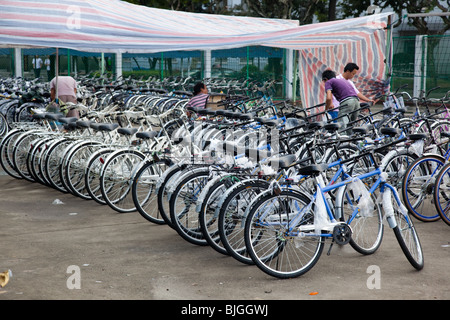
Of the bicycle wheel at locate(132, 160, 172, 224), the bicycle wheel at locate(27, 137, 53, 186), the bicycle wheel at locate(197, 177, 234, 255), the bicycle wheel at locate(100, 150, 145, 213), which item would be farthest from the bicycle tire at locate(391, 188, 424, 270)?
the bicycle wheel at locate(27, 137, 53, 186)

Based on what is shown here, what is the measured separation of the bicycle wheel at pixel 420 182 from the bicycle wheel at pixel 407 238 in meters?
1.24

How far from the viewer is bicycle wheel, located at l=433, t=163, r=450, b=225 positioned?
19.0ft

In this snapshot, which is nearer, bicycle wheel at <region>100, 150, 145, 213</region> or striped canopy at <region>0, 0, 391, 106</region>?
bicycle wheel at <region>100, 150, 145, 213</region>

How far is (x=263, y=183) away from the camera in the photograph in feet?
16.1

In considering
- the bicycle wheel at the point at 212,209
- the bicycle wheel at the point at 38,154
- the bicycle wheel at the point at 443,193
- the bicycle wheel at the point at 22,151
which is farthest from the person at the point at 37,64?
the bicycle wheel at the point at 443,193

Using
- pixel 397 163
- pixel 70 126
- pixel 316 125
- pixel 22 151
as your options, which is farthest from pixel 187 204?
pixel 22 151

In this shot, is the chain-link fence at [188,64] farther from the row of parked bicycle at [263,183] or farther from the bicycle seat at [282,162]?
the bicycle seat at [282,162]

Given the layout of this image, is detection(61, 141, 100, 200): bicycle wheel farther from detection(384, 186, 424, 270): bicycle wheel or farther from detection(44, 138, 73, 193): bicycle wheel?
detection(384, 186, 424, 270): bicycle wheel

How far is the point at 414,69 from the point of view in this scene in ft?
61.7

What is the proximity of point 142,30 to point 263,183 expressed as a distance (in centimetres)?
367

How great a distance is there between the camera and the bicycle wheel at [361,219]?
4891mm

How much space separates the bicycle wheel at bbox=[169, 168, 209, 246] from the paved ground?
0.41ft

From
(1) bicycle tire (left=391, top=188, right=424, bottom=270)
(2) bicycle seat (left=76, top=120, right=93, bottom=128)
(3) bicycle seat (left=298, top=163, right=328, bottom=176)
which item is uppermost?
(2) bicycle seat (left=76, top=120, right=93, bottom=128)
